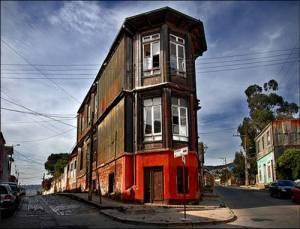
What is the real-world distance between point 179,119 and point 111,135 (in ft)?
20.0

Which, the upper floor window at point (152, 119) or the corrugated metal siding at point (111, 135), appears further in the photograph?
the corrugated metal siding at point (111, 135)

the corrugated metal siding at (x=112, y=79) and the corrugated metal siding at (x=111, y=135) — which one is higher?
the corrugated metal siding at (x=112, y=79)

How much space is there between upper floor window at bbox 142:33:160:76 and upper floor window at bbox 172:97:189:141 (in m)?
2.35

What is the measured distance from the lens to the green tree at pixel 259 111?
197ft

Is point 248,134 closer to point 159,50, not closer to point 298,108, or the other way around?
point 298,108

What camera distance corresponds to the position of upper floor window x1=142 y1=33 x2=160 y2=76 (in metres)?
23.9

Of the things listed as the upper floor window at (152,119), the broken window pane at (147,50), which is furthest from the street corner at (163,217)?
the broken window pane at (147,50)

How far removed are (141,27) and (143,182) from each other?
9984mm

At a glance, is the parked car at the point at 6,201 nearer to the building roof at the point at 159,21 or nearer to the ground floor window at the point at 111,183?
the ground floor window at the point at 111,183

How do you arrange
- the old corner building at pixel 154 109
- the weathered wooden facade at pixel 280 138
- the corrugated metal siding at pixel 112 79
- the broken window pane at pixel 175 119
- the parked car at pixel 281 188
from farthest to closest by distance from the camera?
the weathered wooden facade at pixel 280 138, the parked car at pixel 281 188, the corrugated metal siding at pixel 112 79, the broken window pane at pixel 175 119, the old corner building at pixel 154 109

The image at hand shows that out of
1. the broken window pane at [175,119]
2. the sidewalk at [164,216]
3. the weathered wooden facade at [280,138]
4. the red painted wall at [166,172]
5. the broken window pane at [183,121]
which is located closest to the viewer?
the sidewalk at [164,216]

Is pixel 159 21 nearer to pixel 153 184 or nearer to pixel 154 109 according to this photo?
pixel 154 109

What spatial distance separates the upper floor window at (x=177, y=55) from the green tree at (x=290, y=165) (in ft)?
66.0

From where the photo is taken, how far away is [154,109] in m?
23.4
